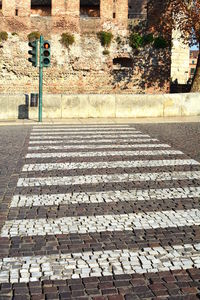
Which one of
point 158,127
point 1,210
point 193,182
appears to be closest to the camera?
point 1,210

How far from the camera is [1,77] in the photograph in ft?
86.0

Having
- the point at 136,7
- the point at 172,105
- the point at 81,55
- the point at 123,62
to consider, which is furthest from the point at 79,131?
the point at 136,7

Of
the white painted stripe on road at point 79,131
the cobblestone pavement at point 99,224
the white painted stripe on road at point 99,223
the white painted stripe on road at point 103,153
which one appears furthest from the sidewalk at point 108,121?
the white painted stripe on road at point 99,223

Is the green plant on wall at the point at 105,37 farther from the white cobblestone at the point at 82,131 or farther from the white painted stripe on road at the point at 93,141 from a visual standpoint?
the white painted stripe on road at the point at 93,141

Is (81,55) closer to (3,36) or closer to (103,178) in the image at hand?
(3,36)

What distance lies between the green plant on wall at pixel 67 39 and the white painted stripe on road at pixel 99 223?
22200 mm

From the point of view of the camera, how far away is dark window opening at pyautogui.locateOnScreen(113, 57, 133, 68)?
26.6 meters

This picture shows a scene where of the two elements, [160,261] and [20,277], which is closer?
[20,277]

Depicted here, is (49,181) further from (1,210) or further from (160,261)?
(160,261)

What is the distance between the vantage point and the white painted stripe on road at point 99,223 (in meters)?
4.55

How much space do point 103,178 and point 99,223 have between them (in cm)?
221

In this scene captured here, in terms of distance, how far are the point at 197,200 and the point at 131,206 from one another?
3.11 ft

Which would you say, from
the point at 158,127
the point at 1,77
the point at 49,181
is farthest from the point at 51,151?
the point at 1,77

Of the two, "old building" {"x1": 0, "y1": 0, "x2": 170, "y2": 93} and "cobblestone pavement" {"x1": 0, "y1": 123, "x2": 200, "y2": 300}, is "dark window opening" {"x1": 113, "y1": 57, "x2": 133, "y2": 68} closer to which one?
"old building" {"x1": 0, "y1": 0, "x2": 170, "y2": 93}
